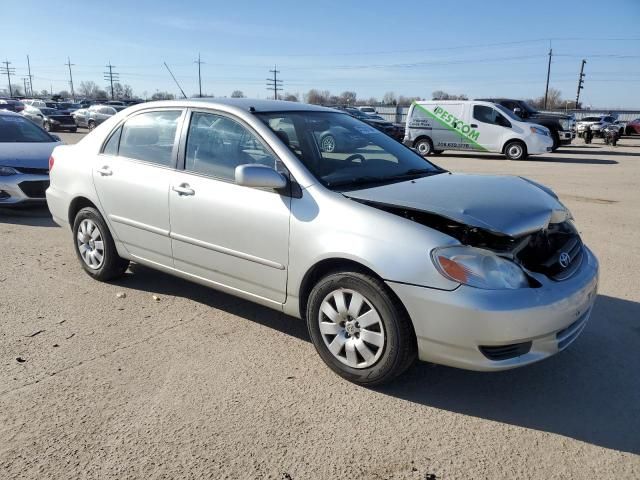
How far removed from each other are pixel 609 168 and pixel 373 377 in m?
15.8

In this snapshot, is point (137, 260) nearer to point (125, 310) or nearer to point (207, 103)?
point (125, 310)

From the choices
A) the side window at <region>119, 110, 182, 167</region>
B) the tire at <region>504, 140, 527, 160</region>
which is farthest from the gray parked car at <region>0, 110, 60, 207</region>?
the tire at <region>504, 140, 527, 160</region>

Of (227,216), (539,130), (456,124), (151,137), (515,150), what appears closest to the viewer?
(227,216)

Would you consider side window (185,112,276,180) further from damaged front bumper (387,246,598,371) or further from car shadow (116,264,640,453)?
damaged front bumper (387,246,598,371)

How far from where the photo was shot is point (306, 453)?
2637 millimetres

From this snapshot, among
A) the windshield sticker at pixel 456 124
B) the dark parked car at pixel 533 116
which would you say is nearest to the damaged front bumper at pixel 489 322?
the windshield sticker at pixel 456 124

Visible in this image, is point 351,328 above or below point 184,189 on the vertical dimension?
below

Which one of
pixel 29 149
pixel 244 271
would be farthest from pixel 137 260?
pixel 29 149

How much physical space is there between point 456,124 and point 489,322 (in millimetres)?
17369

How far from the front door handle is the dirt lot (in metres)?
1.02

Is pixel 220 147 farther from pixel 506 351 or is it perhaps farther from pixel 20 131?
pixel 20 131

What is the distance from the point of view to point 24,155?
790 centimetres

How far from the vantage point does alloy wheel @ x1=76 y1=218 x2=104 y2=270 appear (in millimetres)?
4898

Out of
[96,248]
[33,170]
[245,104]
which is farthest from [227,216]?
[33,170]
